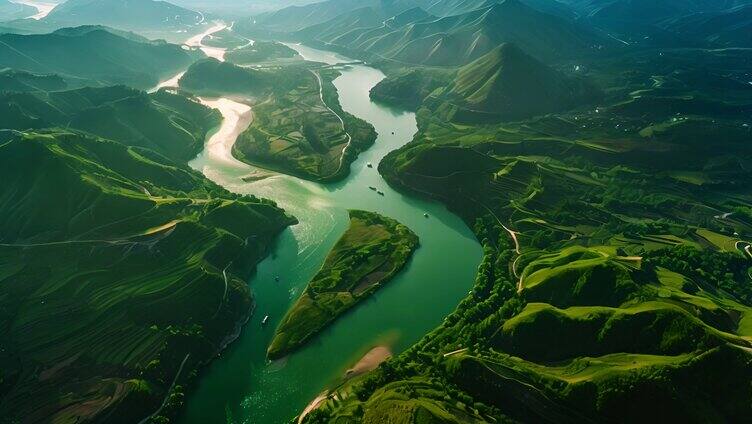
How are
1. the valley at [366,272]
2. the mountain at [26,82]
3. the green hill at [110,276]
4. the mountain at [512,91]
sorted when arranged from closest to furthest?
1. the valley at [366,272]
2. the green hill at [110,276]
3. the mountain at [26,82]
4. the mountain at [512,91]

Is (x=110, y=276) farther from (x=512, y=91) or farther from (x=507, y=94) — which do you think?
(x=512, y=91)

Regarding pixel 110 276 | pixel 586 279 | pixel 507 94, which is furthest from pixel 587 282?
pixel 507 94

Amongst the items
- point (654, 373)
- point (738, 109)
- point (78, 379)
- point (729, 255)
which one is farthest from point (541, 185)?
point (738, 109)

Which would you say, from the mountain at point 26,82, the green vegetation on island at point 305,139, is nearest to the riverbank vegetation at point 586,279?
the green vegetation on island at point 305,139

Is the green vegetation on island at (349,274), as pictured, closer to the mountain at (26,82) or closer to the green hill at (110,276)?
the green hill at (110,276)

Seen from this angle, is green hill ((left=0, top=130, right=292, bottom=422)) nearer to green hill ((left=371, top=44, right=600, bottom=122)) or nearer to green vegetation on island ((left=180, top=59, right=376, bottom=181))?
green vegetation on island ((left=180, top=59, right=376, bottom=181))

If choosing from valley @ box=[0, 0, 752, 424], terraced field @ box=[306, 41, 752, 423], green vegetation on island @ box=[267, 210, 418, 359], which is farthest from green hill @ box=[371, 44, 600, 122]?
green vegetation on island @ box=[267, 210, 418, 359]

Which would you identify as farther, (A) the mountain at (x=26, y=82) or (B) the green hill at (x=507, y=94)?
(B) the green hill at (x=507, y=94)

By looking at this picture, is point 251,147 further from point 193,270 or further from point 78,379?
point 78,379
